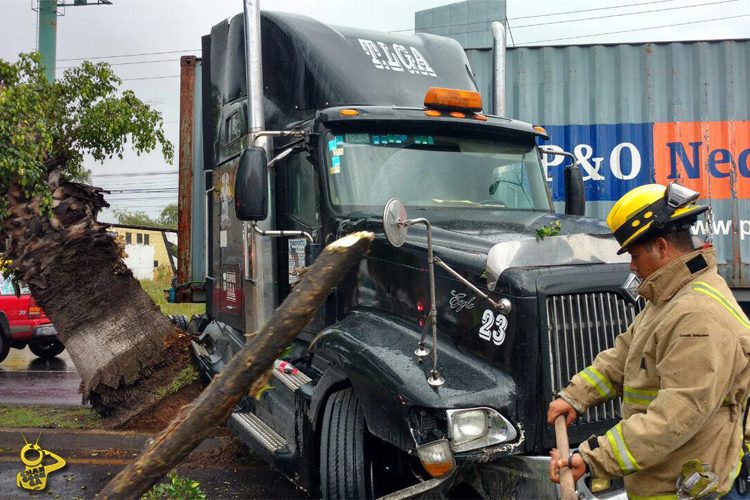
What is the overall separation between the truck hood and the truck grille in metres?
0.22

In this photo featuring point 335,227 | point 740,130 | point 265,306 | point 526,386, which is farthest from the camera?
point 740,130

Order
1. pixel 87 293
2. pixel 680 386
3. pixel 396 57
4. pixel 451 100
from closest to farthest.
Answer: pixel 680 386 → pixel 451 100 → pixel 396 57 → pixel 87 293

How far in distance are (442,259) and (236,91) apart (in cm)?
295

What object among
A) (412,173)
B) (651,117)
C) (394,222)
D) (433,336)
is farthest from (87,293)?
(651,117)

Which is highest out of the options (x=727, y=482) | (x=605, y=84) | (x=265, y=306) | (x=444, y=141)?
(x=605, y=84)

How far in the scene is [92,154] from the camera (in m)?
8.77

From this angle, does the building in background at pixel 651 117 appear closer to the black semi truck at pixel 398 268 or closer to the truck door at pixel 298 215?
the black semi truck at pixel 398 268

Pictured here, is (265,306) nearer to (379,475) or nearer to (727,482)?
(379,475)

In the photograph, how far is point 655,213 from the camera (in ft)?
7.57

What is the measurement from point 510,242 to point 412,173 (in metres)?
1.24

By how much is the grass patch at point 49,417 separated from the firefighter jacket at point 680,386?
5.40 metres

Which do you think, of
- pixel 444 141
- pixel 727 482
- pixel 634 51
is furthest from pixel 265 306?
pixel 634 51

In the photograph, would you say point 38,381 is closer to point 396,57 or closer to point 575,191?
point 396,57

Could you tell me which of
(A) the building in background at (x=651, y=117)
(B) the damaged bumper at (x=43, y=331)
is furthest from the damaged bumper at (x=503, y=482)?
(B) the damaged bumper at (x=43, y=331)
